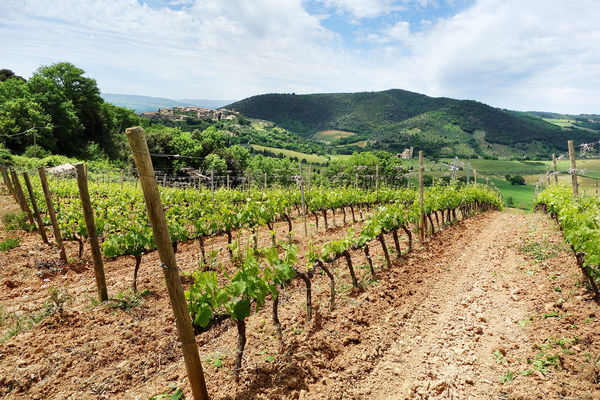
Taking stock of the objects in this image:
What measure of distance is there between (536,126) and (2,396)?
5055 inches

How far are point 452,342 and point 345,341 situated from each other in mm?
1586

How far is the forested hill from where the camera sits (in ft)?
288

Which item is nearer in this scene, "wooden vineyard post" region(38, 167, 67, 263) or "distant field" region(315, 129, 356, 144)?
"wooden vineyard post" region(38, 167, 67, 263)

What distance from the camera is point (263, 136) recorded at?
10719cm

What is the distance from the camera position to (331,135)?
13012cm

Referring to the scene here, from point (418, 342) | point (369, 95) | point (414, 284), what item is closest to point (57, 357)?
point (418, 342)

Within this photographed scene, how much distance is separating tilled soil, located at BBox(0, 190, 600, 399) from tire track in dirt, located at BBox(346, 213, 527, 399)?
18 mm

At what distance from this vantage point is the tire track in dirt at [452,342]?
12.2ft

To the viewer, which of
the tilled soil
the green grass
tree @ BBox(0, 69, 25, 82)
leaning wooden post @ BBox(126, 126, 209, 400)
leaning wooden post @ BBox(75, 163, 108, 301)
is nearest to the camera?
leaning wooden post @ BBox(126, 126, 209, 400)

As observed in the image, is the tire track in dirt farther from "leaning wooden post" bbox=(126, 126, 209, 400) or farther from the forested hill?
the forested hill

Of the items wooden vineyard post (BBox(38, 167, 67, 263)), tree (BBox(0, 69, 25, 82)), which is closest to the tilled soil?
wooden vineyard post (BBox(38, 167, 67, 263))

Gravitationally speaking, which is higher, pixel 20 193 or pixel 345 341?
pixel 20 193

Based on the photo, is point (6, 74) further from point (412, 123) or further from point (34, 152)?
point (412, 123)

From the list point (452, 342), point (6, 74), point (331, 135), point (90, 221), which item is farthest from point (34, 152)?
point (331, 135)
